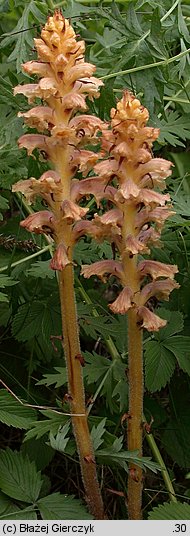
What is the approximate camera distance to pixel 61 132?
1.48 metres

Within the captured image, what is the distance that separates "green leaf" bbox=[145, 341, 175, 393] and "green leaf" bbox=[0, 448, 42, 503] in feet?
1.27

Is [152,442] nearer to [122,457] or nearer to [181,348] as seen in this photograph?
[181,348]

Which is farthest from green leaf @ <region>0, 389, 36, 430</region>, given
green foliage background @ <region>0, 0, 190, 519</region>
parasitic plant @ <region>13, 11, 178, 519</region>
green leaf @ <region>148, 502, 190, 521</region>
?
green leaf @ <region>148, 502, 190, 521</region>

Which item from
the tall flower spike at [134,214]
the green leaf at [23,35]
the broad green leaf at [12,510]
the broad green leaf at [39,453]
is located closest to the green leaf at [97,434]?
the tall flower spike at [134,214]

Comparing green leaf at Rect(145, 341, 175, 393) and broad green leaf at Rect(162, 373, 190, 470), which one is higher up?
green leaf at Rect(145, 341, 175, 393)

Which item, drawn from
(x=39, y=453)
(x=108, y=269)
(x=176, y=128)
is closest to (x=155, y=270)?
(x=108, y=269)

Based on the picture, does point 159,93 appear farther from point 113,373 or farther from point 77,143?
point 113,373

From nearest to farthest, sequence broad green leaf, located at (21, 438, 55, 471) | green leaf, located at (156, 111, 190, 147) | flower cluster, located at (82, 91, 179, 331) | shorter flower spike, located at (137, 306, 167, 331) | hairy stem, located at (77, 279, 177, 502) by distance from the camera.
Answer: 1. flower cluster, located at (82, 91, 179, 331)
2. shorter flower spike, located at (137, 306, 167, 331)
3. hairy stem, located at (77, 279, 177, 502)
4. broad green leaf, located at (21, 438, 55, 471)
5. green leaf, located at (156, 111, 190, 147)

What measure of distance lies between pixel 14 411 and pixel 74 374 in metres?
0.32

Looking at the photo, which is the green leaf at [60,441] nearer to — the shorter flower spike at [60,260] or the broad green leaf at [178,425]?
the shorter flower spike at [60,260]

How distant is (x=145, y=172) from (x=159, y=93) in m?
0.54

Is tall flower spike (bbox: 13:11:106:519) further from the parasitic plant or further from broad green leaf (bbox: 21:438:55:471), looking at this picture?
broad green leaf (bbox: 21:438:55:471)

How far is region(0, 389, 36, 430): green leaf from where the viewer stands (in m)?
1.86

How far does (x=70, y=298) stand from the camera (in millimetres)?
1630
